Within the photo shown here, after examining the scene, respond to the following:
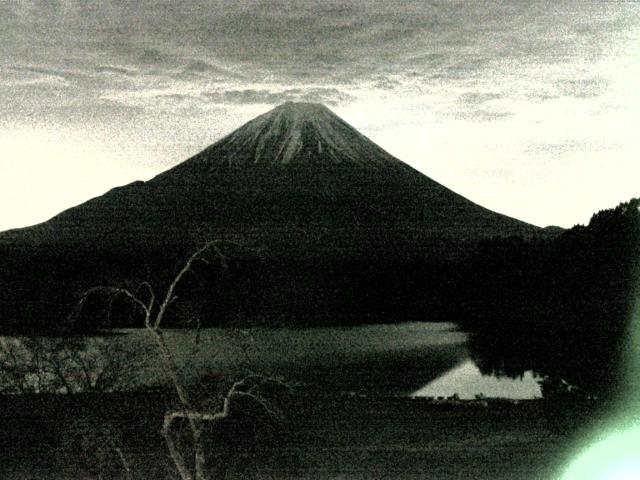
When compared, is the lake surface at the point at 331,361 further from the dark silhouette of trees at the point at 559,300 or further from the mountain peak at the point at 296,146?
the mountain peak at the point at 296,146

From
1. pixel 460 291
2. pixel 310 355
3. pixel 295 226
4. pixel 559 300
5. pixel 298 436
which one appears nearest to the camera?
pixel 298 436

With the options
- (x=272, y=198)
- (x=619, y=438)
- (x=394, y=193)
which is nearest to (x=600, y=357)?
(x=619, y=438)

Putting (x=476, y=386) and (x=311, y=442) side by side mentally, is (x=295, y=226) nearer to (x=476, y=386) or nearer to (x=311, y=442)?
(x=476, y=386)

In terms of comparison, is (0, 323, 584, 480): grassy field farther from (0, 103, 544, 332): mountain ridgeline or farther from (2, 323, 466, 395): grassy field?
(0, 103, 544, 332): mountain ridgeline

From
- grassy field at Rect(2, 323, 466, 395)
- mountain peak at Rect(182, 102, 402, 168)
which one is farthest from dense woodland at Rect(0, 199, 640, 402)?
mountain peak at Rect(182, 102, 402, 168)

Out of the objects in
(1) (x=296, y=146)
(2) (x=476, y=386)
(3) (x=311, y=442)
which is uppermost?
(1) (x=296, y=146)

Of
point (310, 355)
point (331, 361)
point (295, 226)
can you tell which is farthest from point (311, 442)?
point (295, 226)

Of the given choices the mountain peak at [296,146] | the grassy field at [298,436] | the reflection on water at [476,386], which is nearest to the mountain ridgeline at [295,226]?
the mountain peak at [296,146]

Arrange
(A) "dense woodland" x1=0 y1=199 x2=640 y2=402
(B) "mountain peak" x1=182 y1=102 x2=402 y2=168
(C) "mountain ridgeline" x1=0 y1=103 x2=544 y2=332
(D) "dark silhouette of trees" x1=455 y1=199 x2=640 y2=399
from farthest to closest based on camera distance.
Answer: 1. (B) "mountain peak" x1=182 y1=102 x2=402 y2=168
2. (C) "mountain ridgeline" x1=0 y1=103 x2=544 y2=332
3. (D) "dark silhouette of trees" x1=455 y1=199 x2=640 y2=399
4. (A) "dense woodland" x1=0 y1=199 x2=640 y2=402
